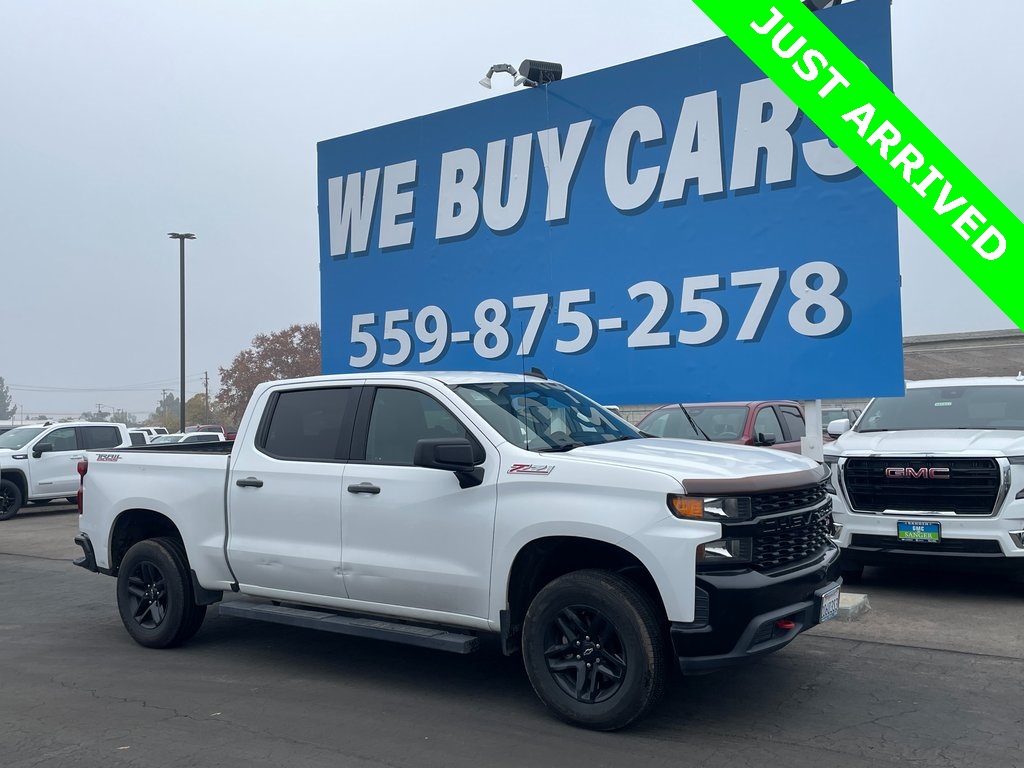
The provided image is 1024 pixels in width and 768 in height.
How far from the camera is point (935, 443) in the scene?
27.0ft

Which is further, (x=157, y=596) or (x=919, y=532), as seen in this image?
(x=919, y=532)

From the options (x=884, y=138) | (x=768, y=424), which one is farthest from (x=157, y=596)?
(x=768, y=424)

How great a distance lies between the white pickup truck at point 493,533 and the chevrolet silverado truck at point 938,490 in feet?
9.09

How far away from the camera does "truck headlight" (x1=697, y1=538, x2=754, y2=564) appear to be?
4711mm

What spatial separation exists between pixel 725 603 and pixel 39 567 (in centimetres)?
990

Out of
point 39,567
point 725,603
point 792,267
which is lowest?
point 39,567

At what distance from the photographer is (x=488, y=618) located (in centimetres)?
535

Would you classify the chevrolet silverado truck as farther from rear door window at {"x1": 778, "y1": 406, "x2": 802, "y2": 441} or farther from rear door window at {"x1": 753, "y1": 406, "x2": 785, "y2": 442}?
rear door window at {"x1": 778, "y1": 406, "x2": 802, "y2": 441}

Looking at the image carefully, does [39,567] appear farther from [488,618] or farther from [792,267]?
[792,267]

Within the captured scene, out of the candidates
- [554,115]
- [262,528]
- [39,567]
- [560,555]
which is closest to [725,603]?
[560,555]

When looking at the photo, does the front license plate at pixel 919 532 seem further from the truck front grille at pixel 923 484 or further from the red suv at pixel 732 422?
the red suv at pixel 732 422

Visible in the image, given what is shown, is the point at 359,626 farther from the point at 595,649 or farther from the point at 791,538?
the point at 791,538

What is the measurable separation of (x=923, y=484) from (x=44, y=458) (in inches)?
660

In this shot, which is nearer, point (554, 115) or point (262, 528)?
point (262, 528)
